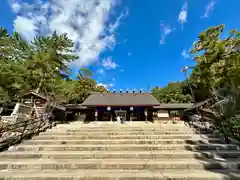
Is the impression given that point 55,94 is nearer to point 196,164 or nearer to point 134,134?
point 134,134

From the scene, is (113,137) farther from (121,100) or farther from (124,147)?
(121,100)

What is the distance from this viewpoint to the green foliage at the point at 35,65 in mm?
15507

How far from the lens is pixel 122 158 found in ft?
15.3

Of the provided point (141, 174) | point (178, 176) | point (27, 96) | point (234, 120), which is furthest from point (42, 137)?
point (27, 96)

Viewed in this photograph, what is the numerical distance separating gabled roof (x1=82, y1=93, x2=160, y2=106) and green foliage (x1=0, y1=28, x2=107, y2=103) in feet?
17.8

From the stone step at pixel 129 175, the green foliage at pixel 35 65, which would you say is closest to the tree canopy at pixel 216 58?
the stone step at pixel 129 175

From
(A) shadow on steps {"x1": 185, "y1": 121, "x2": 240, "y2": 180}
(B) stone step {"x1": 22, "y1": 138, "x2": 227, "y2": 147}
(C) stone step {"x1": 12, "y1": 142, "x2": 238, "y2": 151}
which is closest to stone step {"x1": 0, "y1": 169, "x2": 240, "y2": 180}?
(A) shadow on steps {"x1": 185, "y1": 121, "x2": 240, "y2": 180}

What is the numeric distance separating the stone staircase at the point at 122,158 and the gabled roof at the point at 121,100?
27.6ft

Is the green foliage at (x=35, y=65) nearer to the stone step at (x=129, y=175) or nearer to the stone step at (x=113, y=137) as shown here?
the stone step at (x=113, y=137)

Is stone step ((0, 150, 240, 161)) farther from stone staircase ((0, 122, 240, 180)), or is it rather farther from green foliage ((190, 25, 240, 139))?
green foliage ((190, 25, 240, 139))

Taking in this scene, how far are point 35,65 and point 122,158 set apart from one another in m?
20.5

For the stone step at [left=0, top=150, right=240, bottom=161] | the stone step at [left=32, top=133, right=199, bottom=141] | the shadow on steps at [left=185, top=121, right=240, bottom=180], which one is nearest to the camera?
the shadow on steps at [left=185, top=121, right=240, bottom=180]

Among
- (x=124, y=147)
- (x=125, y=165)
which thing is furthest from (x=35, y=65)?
(x=125, y=165)

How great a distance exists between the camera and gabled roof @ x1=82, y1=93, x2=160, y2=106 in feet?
49.5
